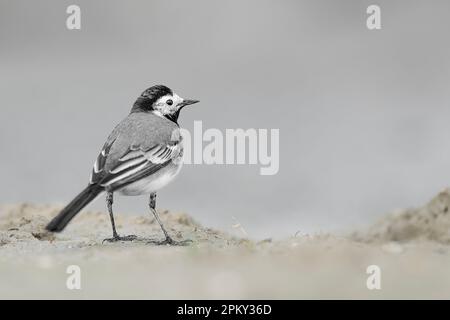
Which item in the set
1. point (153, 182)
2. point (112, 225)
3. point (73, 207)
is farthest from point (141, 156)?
point (112, 225)

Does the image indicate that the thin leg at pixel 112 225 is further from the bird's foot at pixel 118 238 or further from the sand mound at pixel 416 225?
the sand mound at pixel 416 225

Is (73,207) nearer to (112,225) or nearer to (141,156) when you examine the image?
(141,156)

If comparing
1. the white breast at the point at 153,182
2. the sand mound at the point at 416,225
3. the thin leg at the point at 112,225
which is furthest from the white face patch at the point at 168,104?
the sand mound at the point at 416,225

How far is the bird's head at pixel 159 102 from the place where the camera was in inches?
515

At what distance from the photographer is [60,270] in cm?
1047

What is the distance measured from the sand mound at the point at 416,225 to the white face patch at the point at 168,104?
3886 mm

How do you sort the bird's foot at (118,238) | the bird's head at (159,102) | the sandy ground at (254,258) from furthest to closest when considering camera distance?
1. the bird's head at (159,102)
2. the bird's foot at (118,238)
3. the sandy ground at (254,258)

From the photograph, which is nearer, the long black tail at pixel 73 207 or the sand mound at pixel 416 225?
the long black tail at pixel 73 207

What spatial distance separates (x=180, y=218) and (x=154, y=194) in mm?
3505

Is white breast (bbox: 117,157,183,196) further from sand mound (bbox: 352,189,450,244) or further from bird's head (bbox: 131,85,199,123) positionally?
sand mound (bbox: 352,189,450,244)

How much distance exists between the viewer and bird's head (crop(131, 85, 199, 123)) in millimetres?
13086

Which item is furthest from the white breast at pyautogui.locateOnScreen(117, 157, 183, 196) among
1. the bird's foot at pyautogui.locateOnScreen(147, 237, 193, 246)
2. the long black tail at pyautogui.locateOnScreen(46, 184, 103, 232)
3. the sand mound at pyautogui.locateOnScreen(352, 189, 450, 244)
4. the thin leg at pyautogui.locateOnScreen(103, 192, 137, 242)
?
the sand mound at pyautogui.locateOnScreen(352, 189, 450, 244)
